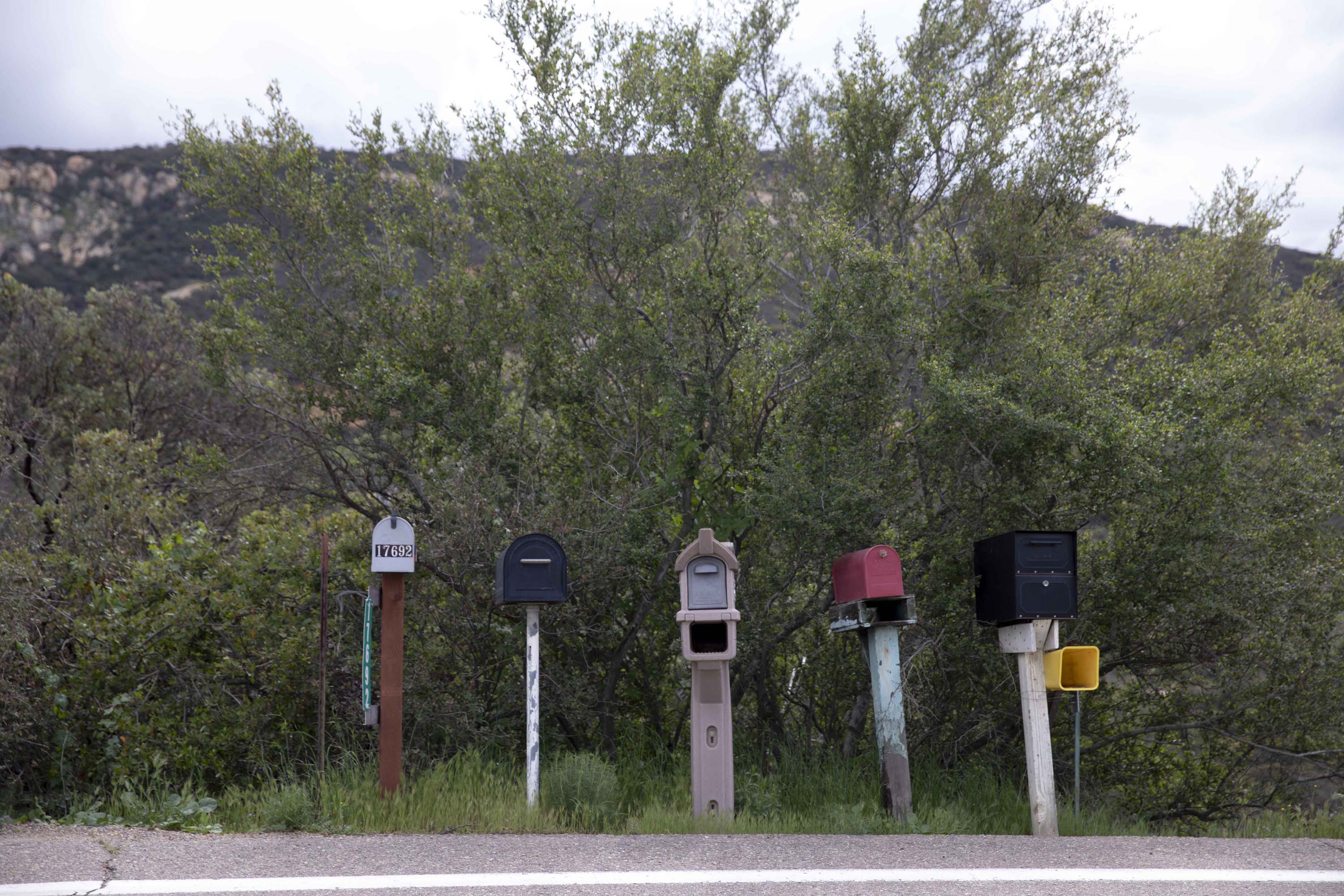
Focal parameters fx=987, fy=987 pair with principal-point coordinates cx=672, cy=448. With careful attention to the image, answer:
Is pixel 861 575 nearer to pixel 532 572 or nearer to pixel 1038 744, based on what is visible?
pixel 1038 744

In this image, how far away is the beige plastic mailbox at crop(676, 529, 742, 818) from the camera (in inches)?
213

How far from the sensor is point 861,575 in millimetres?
5605

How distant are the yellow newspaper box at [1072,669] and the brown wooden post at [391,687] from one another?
370cm

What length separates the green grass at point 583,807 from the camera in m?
5.04

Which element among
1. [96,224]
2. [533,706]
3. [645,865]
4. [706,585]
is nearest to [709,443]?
[706,585]

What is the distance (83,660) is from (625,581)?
354 cm

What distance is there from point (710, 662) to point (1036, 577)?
191 cm

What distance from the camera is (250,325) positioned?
7.61 m

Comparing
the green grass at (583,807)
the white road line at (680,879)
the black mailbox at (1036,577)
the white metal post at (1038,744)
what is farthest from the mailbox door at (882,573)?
the white road line at (680,879)

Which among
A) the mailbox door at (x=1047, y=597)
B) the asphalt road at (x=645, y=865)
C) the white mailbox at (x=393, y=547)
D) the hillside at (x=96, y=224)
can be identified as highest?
the hillside at (x=96, y=224)

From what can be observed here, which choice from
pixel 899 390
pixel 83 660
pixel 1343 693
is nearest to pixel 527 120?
pixel 899 390

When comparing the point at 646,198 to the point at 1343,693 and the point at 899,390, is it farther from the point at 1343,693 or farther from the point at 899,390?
the point at 1343,693

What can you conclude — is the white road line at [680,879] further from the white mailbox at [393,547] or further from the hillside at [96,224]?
the hillside at [96,224]

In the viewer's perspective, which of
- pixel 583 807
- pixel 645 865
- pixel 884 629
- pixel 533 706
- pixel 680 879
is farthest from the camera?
pixel 884 629
